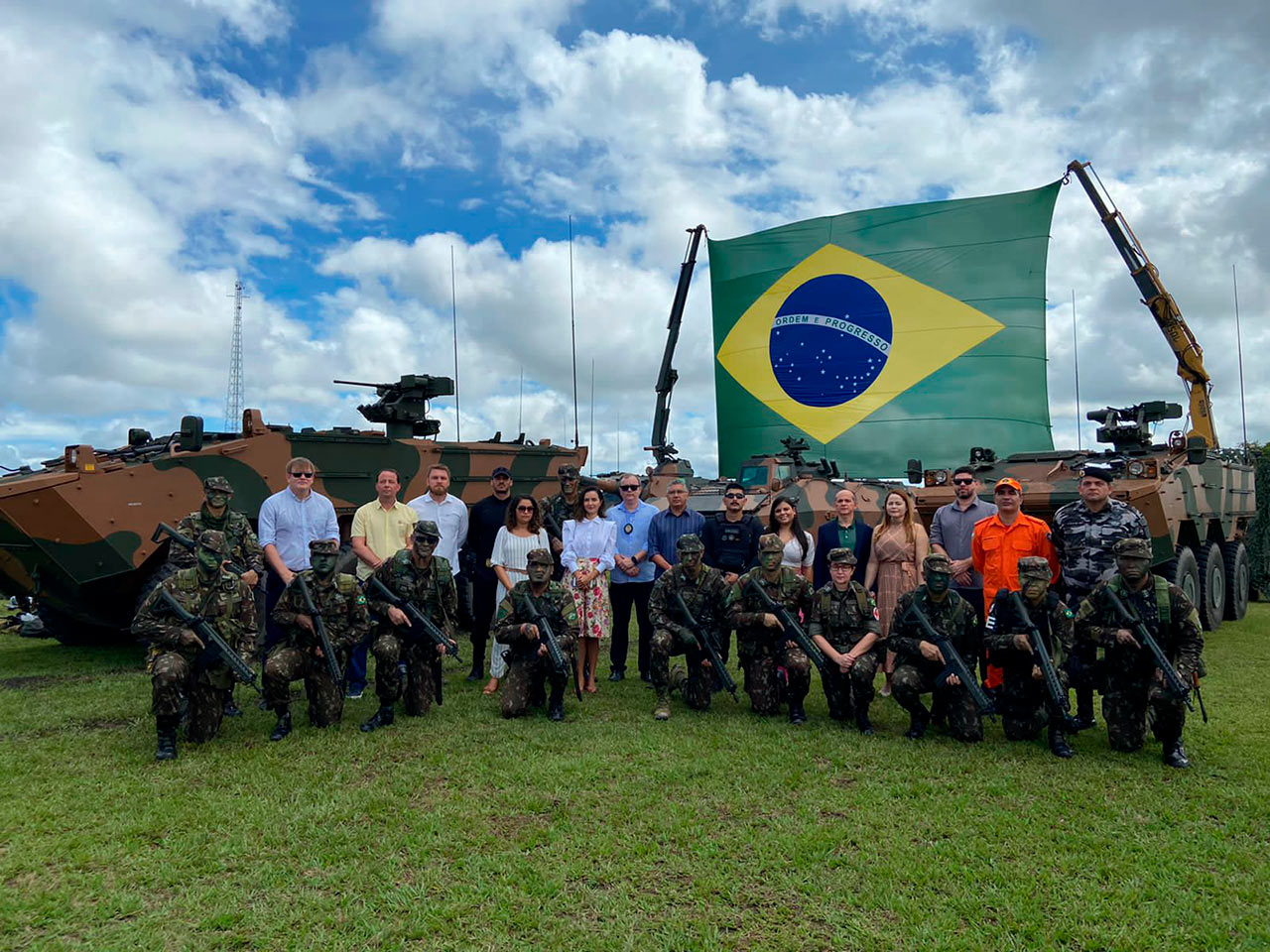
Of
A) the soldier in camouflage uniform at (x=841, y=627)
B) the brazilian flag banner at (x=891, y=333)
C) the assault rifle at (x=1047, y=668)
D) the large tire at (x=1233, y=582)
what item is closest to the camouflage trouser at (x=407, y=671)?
the soldier in camouflage uniform at (x=841, y=627)

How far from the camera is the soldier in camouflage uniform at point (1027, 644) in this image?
16.7ft

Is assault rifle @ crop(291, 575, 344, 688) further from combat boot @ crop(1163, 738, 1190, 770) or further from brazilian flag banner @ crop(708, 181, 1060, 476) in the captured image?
brazilian flag banner @ crop(708, 181, 1060, 476)

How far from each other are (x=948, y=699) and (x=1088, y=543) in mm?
1289

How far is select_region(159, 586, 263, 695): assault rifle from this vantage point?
16.2 ft

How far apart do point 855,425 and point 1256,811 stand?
13.1 metres

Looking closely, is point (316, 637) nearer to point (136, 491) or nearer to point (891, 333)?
point (136, 491)

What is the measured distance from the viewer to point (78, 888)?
3.30 metres

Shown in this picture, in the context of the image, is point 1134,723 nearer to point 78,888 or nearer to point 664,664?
point 664,664

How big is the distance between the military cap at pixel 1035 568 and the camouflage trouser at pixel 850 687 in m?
1.02

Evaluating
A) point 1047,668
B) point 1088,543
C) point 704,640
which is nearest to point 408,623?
point 704,640

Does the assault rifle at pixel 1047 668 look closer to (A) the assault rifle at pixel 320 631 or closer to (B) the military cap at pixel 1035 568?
(B) the military cap at pixel 1035 568

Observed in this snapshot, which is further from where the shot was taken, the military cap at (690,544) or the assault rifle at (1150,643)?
the military cap at (690,544)

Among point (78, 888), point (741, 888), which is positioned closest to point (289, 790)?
point (78, 888)

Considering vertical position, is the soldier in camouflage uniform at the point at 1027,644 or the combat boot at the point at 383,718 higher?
the soldier in camouflage uniform at the point at 1027,644
